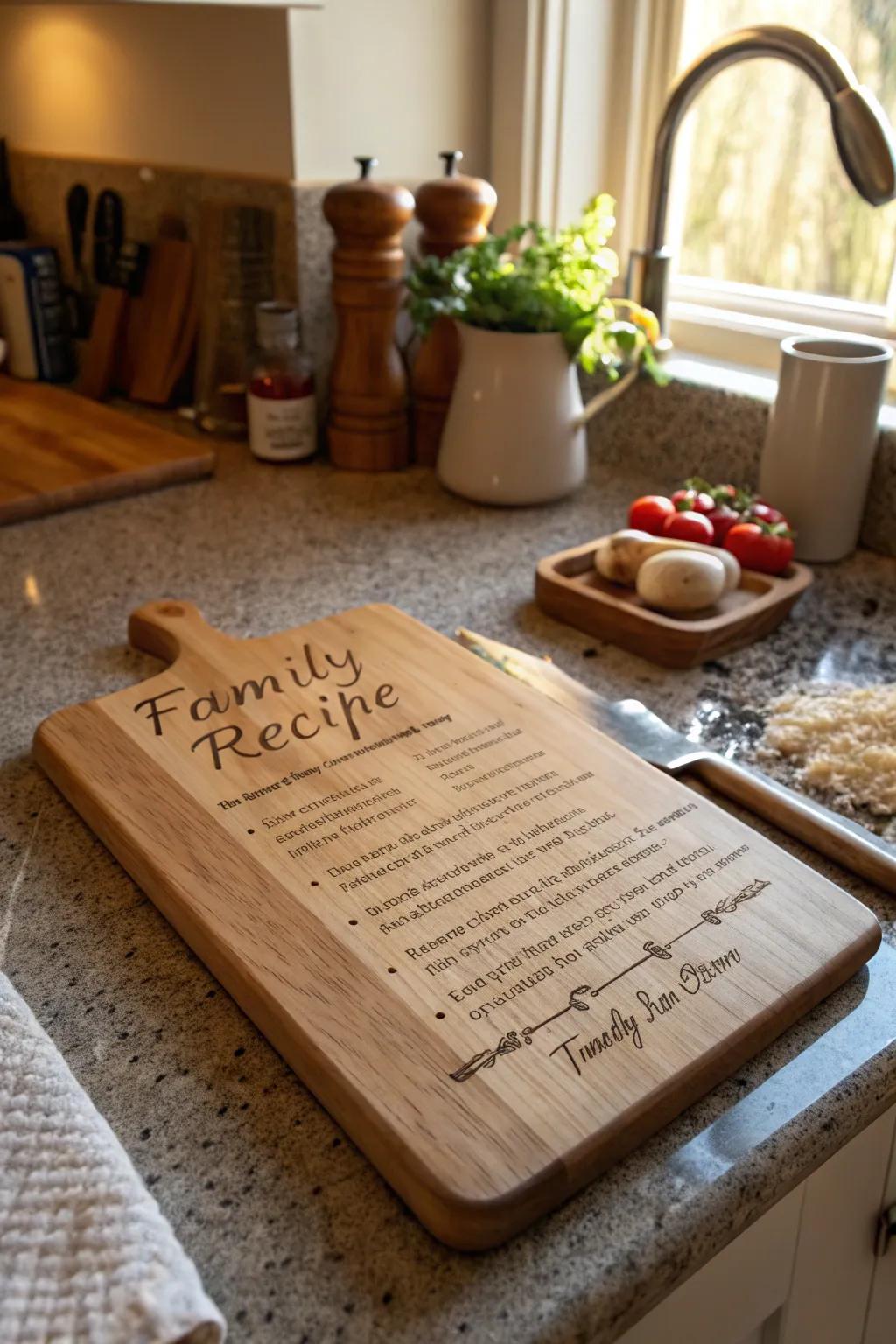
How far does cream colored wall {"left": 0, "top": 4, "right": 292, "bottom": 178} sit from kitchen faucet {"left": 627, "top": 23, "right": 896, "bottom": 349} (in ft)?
1.28

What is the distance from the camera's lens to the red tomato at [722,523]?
990 mm

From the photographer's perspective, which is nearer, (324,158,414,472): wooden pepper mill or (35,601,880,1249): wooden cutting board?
(35,601,880,1249): wooden cutting board

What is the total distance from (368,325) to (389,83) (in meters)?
0.27

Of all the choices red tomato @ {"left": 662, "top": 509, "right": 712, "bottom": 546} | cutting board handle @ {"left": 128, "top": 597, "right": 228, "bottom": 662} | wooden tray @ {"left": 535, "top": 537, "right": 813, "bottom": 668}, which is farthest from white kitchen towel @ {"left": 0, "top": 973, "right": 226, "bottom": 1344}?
red tomato @ {"left": 662, "top": 509, "right": 712, "bottom": 546}

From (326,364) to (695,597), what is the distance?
624 mm

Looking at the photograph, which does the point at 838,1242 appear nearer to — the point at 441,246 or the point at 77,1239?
the point at 77,1239

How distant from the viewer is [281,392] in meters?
1.24

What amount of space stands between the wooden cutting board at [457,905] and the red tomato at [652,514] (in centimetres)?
33

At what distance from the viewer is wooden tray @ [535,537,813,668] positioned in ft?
2.76

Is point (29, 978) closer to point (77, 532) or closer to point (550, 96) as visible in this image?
point (77, 532)

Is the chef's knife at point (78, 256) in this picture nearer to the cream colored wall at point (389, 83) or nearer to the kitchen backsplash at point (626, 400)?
the kitchen backsplash at point (626, 400)

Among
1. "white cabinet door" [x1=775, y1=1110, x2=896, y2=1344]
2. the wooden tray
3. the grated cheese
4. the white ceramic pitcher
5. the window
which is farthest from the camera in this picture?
the window

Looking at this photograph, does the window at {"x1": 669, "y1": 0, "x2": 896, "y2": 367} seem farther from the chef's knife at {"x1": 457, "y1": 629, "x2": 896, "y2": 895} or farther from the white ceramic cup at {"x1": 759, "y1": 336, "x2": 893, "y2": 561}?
the chef's knife at {"x1": 457, "y1": 629, "x2": 896, "y2": 895}
